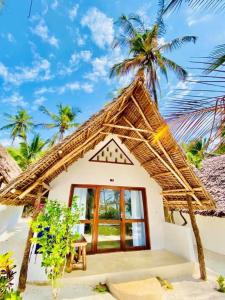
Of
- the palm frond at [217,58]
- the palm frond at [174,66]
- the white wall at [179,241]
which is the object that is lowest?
the white wall at [179,241]

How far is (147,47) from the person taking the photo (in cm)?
917

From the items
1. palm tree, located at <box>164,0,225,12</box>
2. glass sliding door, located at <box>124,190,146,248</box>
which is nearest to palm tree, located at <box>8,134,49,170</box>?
glass sliding door, located at <box>124,190,146,248</box>

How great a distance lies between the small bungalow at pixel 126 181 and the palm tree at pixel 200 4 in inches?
97.9

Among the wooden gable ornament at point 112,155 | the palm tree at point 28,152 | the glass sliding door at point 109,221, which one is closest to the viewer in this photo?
the glass sliding door at point 109,221

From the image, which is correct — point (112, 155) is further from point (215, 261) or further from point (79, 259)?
point (215, 261)

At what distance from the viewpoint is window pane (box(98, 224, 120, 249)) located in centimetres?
519

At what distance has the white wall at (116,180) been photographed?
5.15 m

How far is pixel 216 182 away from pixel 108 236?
5344 mm

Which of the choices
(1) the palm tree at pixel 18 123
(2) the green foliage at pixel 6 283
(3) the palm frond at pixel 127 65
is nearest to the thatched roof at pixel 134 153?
(2) the green foliage at pixel 6 283

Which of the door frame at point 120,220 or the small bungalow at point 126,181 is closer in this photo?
the small bungalow at point 126,181

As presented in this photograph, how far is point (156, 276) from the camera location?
3982mm

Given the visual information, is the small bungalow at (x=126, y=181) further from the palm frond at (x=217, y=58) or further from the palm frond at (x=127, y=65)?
the palm frond at (x=127, y=65)

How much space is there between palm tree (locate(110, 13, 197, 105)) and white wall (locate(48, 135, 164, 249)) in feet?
15.7

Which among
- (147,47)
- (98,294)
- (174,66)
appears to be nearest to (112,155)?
(98,294)
